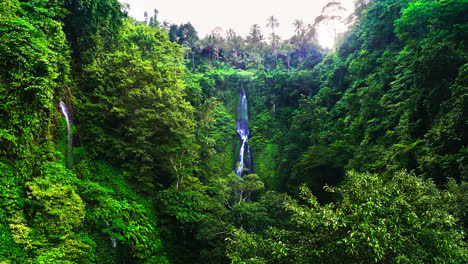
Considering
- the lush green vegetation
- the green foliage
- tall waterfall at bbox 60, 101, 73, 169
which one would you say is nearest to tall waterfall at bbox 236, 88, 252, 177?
the lush green vegetation

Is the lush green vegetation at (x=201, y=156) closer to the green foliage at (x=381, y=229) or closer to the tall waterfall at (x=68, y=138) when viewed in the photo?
the green foliage at (x=381, y=229)

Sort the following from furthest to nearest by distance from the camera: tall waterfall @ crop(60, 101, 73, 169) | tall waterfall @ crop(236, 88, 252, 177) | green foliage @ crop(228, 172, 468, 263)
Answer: tall waterfall @ crop(236, 88, 252, 177) → tall waterfall @ crop(60, 101, 73, 169) → green foliage @ crop(228, 172, 468, 263)

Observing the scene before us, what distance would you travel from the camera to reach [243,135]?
3234cm

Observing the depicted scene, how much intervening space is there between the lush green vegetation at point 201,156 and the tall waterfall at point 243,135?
1786 millimetres

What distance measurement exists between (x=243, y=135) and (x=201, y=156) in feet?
39.7

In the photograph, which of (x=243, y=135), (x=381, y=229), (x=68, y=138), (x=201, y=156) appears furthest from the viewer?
(x=243, y=135)

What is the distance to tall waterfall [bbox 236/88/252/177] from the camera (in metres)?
27.2

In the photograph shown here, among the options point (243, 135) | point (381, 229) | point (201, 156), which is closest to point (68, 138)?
point (201, 156)

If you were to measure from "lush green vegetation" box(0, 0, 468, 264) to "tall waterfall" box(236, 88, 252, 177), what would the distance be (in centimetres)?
179

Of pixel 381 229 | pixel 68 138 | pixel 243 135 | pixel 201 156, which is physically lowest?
pixel 381 229

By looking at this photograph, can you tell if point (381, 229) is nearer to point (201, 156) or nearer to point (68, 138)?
point (68, 138)

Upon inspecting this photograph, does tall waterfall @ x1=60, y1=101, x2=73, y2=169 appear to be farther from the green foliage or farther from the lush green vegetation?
the green foliage

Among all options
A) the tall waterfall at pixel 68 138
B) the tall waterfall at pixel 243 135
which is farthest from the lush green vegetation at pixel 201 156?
the tall waterfall at pixel 243 135

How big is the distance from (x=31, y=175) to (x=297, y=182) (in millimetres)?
17110
